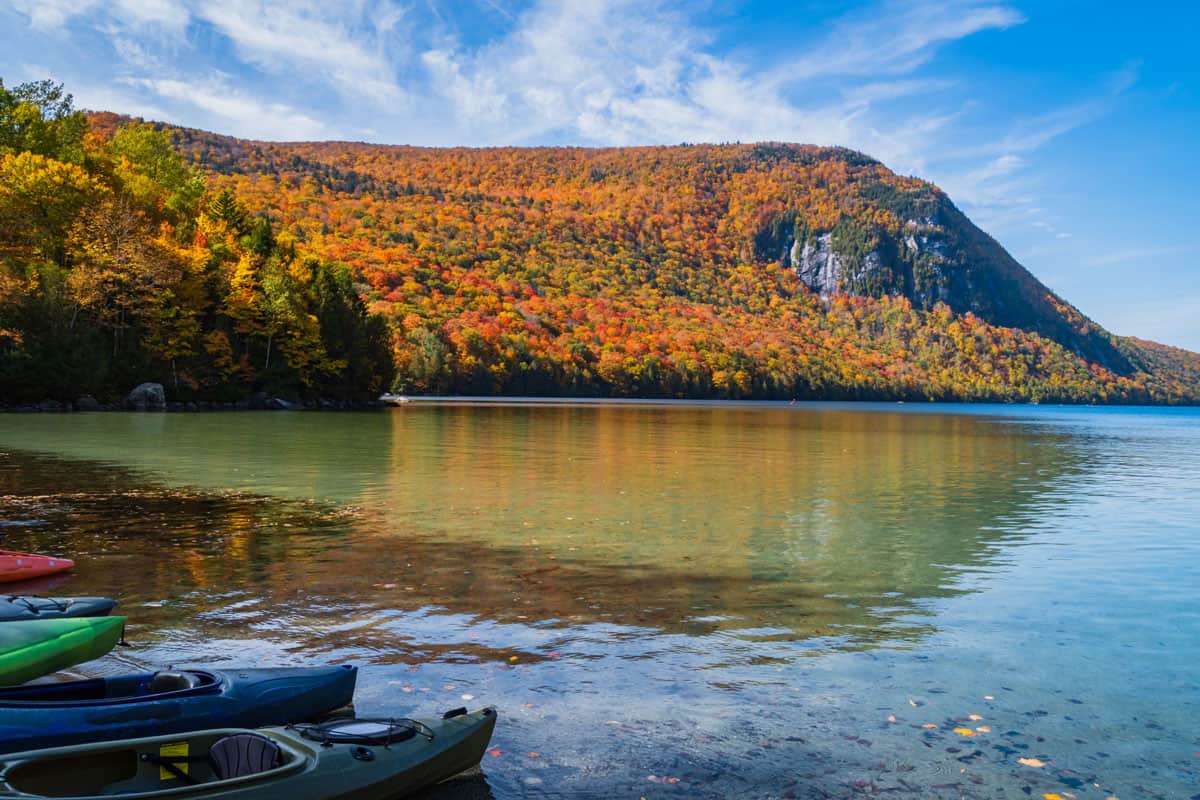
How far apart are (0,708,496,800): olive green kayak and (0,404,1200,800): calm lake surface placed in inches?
26.1

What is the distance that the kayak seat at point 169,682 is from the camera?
21.8 feet

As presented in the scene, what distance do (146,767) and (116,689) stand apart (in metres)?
1.23

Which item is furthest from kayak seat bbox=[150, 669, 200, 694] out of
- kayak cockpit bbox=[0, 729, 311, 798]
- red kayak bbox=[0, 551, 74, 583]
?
red kayak bbox=[0, 551, 74, 583]

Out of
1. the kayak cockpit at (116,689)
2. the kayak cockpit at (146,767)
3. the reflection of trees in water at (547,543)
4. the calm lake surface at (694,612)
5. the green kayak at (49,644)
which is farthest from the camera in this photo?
the reflection of trees in water at (547,543)

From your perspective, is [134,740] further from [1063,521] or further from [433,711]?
[1063,521]

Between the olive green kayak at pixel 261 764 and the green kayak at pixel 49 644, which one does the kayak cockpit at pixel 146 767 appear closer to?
the olive green kayak at pixel 261 764

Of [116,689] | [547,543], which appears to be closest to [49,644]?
[116,689]

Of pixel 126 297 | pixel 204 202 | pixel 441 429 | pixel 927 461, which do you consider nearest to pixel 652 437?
pixel 441 429

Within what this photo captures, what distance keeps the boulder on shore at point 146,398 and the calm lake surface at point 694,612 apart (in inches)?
1830

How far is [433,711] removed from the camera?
27.1 feet

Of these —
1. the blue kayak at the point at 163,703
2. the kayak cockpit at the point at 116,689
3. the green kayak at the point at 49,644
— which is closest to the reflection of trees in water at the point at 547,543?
the green kayak at the point at 49,644

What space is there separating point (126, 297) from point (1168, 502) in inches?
2899

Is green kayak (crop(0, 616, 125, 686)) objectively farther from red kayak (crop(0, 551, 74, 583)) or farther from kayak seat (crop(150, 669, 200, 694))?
red kayak (crop(0, 551, 74, 583))

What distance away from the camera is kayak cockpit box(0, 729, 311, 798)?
200 inches
